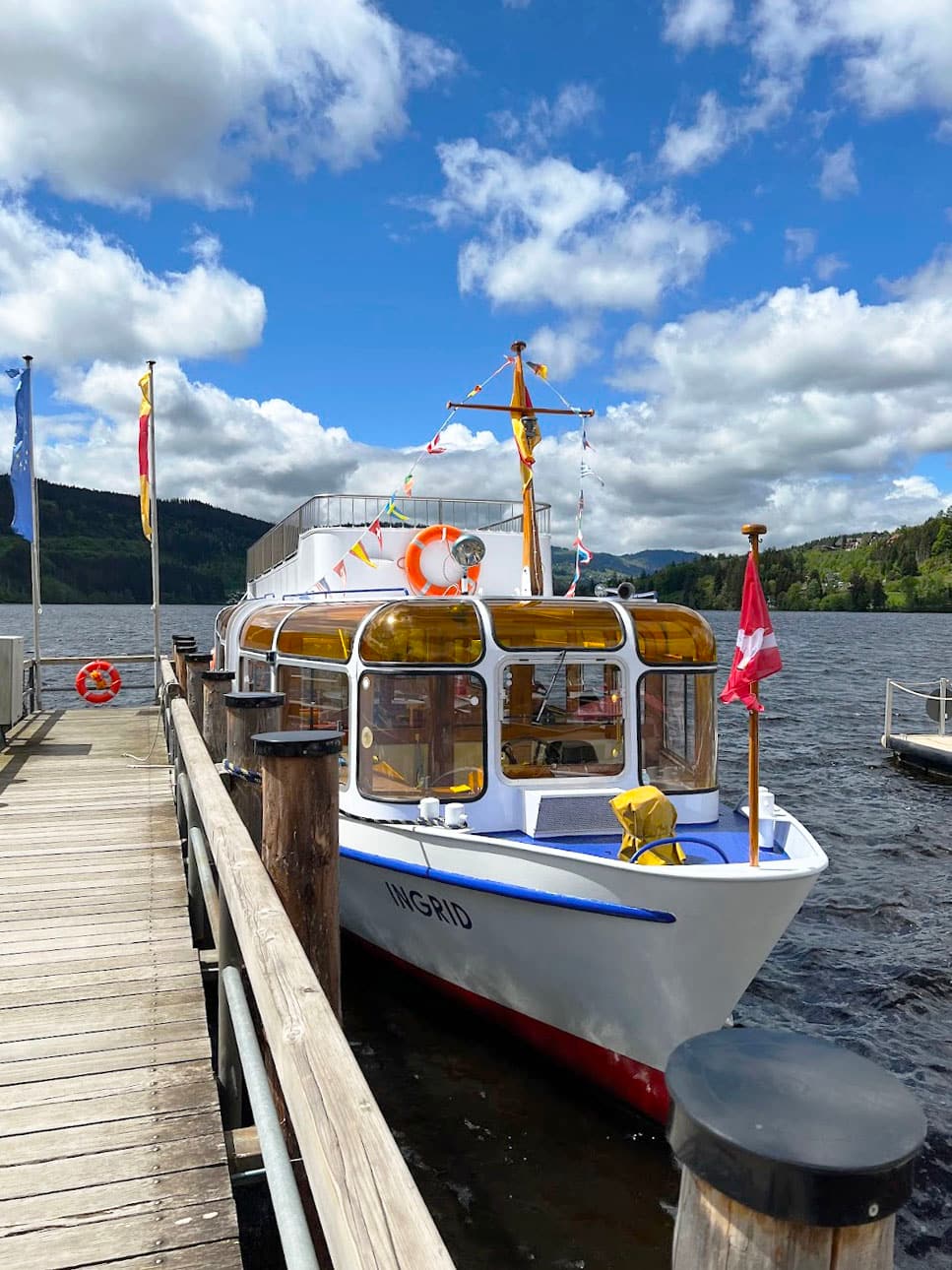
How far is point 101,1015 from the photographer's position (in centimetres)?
441

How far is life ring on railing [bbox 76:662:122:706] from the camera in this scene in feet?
53.6

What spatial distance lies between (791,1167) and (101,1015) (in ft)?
13.4

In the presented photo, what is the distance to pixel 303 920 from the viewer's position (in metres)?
3.95

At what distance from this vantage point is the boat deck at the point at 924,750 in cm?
1961

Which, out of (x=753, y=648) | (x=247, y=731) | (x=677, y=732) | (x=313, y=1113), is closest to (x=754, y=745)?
(x=753, y=648)

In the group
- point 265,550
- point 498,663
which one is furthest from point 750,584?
point 265,550

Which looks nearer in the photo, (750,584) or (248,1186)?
(248,1186)

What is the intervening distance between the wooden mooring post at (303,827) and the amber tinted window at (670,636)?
4.20 m

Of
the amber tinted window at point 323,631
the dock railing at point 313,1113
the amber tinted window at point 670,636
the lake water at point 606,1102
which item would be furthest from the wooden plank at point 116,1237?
the amber tinted window at point 670,636

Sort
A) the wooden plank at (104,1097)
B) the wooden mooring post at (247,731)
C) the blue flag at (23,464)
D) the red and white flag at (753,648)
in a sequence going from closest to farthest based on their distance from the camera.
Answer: the wooden plank at (104,1097), the red and white flag at (753,648), the wooden mooring post at (247,731), the blue flag at (23,464)

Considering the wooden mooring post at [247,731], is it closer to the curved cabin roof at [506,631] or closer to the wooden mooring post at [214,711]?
the curved cabin roof at [506,631]

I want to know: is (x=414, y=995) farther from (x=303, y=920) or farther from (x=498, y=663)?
(x=303, y=920)

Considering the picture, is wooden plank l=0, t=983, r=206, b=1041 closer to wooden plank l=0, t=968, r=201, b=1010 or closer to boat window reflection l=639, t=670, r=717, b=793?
wooden plank l=0, t=968, r=201, b=1010

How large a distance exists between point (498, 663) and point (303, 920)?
3.58m
